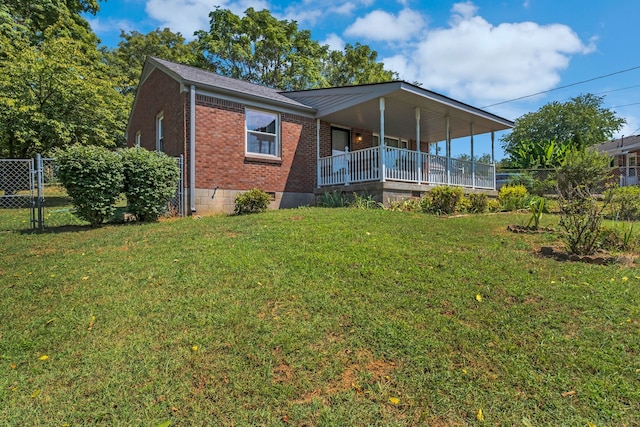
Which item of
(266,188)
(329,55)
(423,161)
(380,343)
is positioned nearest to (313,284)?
(380,343)

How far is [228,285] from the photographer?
4.20 m

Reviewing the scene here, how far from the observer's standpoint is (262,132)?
11.9m

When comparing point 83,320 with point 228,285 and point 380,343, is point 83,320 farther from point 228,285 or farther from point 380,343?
point 380,343

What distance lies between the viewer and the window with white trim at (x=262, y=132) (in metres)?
11.6

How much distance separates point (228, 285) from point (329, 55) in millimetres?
30055

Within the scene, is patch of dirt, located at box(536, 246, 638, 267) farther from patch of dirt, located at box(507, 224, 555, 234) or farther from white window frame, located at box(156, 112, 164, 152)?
white window frame, located at box(156, 112, 164, 152)

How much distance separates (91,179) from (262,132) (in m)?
5.46

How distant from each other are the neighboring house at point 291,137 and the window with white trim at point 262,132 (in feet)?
0.10

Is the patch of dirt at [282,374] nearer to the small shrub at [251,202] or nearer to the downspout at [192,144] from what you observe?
the small shrub at [251,202]

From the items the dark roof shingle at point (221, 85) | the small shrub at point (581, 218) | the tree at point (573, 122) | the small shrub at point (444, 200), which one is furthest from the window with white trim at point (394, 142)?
the tree at point (573, 122)

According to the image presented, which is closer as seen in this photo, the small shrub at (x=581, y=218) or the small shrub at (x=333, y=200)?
the small shrub at (x=581, y=218)

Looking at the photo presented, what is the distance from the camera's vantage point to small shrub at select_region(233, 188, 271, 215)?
9.67 meters

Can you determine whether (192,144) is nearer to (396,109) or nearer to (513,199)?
(396,109)

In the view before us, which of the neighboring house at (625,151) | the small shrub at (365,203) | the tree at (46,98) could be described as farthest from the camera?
the neighboring house at (625,151)
